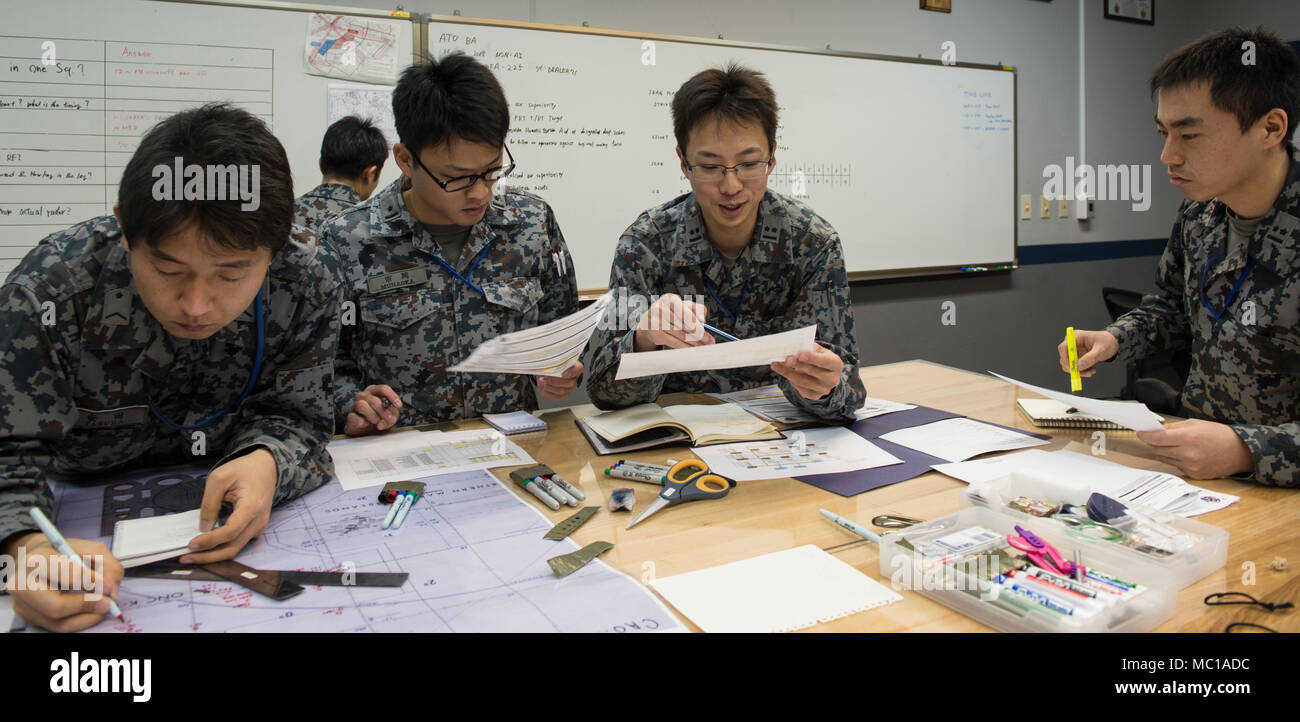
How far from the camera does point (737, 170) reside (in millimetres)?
1721

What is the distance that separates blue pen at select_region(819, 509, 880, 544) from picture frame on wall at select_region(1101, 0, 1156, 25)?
4.54m

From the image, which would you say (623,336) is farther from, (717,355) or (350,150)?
(350,150)

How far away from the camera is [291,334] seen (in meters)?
1.31

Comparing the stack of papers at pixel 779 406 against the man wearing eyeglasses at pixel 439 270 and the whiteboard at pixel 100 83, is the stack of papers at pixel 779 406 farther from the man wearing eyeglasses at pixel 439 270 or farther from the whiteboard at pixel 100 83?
the whiteboard at pixel 100 83

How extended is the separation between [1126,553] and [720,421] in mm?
860

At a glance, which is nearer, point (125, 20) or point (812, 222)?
point (812, 222)

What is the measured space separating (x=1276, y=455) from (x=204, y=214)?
1.64 meters

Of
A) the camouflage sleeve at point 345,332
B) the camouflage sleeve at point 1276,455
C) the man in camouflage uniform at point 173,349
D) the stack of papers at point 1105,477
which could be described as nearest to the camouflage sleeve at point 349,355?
the camouflage sleeve at point 345,332

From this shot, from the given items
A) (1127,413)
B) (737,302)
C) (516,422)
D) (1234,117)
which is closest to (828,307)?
(737,302)

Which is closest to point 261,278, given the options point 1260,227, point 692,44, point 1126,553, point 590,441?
point 590,441

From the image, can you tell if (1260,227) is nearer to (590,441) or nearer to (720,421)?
(720,421)

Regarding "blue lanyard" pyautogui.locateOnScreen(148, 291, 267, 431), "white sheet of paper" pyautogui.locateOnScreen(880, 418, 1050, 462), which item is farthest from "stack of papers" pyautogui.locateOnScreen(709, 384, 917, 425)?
"blue lanyard" pyautogui.locateOnScreen(148, 291, 267, 431)

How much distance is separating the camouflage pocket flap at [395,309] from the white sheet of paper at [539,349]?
1.47 feet

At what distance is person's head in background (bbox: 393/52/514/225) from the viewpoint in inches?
65.6
